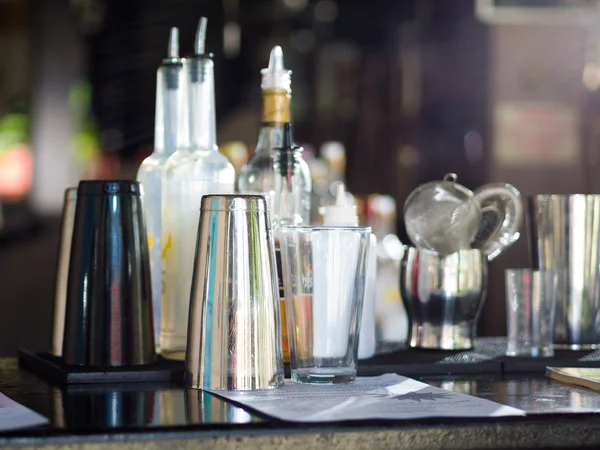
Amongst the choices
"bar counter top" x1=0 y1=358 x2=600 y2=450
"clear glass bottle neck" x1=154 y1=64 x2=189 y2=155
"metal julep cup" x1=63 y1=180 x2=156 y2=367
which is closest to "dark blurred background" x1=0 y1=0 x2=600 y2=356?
"clear glass bottle neck" x1=154 y1=64 x2=189 y2=155

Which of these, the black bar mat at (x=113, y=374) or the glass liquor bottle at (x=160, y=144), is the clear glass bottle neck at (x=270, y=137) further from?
the black bar mat at (x=113, y=374)

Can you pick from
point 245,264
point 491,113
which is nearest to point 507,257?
point 491,113

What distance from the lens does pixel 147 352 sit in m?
1.03

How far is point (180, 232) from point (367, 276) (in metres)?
0.21

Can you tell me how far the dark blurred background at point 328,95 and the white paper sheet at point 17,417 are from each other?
304 cm

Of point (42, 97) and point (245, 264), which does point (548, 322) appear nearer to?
point (245, 264)

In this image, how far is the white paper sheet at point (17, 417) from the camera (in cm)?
72

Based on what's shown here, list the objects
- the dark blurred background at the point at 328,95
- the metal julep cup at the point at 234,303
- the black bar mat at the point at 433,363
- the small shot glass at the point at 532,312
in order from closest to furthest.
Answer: the metal julep cup at the point at 234,303 < the black bar mat at the point at 433,363 < the small shot glass at the point at 532,312 < the dark blurred background at the point at 328,95

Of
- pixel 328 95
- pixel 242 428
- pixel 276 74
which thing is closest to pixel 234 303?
pixel 242 428

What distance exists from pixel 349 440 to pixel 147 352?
36 centimetres

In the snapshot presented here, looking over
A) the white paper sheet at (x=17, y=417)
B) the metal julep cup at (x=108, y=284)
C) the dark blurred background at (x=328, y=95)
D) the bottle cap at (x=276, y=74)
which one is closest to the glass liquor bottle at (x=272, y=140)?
the bottle cap at (x=276, y=74)

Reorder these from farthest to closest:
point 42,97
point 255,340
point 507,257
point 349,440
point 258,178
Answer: point 42,97
point 507,257
point 258,178
point 255,340
point 349,440

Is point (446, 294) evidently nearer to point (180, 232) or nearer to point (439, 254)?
point (439, 254)

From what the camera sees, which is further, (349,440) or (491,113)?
(491,113)
